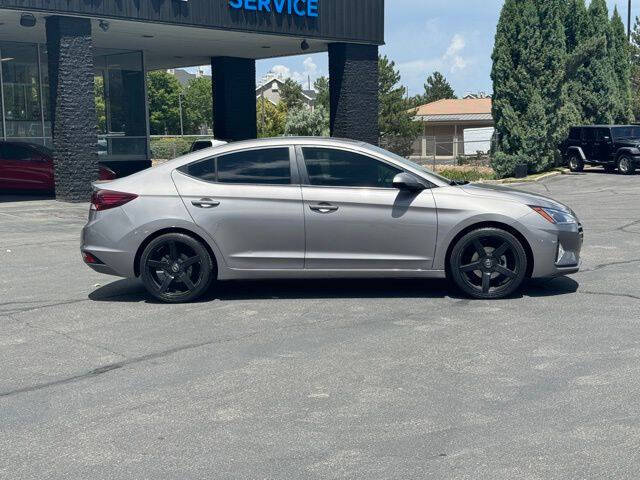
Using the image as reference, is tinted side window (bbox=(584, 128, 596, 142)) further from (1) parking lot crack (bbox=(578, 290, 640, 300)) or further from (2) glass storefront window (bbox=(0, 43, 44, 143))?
(1) parking lot crack (bbox=(578, 290, 640, 300))

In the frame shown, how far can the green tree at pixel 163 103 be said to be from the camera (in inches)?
4429

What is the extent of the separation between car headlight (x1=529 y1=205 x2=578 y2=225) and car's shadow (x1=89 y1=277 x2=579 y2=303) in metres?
0.74

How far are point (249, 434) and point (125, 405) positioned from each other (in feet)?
3.27

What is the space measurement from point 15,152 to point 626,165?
20586 millimetres

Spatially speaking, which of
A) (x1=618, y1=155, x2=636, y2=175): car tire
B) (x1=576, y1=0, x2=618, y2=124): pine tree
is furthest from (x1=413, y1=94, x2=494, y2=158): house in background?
(x1=618, y1=155, x2=636, y2=175): car tire

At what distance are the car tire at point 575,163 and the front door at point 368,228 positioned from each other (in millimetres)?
24770

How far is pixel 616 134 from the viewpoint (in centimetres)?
3055

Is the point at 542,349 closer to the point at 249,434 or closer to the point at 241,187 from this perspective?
the point at 249,434

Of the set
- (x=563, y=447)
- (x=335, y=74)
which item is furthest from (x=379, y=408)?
(x=335, y=74)

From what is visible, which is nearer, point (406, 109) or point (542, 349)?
point (542, 349)

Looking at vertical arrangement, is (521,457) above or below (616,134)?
below

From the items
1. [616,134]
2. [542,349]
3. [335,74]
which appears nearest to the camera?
[542,349]

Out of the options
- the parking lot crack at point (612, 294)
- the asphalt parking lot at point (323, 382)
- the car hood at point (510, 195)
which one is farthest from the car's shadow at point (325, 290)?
the car hood at point (510, 195)

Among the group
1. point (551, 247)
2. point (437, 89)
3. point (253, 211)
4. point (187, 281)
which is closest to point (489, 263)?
point (551, 247)
